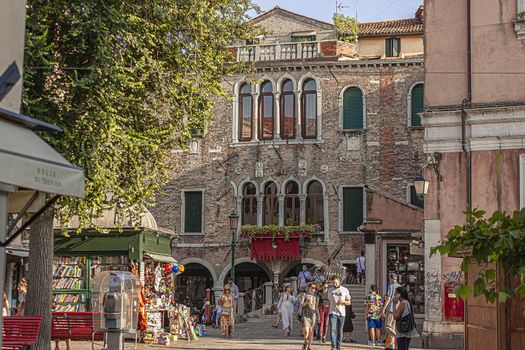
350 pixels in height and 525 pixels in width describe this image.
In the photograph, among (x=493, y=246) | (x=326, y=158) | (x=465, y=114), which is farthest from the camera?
(x=326, y=158)

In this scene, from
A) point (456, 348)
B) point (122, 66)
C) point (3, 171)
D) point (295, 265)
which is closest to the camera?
point (3, 171)

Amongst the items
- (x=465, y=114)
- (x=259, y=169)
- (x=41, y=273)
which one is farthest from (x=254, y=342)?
(x=259, y=169)

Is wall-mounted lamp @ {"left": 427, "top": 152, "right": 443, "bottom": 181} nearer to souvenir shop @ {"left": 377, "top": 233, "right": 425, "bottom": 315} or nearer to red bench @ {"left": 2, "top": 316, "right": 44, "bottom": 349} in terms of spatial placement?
souvenir shop @ {"left": 377, "top": 233, "right": 425, "bottom": 315}

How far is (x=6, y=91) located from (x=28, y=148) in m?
1.41

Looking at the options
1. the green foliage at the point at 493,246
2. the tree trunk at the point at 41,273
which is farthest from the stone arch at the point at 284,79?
the green foliage at the point at 493,246

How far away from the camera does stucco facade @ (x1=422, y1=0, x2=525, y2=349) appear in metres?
22.1

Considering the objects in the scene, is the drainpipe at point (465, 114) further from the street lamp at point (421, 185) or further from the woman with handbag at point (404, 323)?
the woman with handbag at point (404, 323)

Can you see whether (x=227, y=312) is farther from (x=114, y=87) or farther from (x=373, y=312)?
(x=114, y=87)

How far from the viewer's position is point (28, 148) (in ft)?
26.7

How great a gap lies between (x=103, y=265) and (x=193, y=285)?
2056 cm

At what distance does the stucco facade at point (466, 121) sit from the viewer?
22.1 meters

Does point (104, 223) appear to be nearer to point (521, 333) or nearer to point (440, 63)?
point (440, 63)

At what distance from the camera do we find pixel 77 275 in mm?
23969

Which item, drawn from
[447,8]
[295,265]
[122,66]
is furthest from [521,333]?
[295,265]
